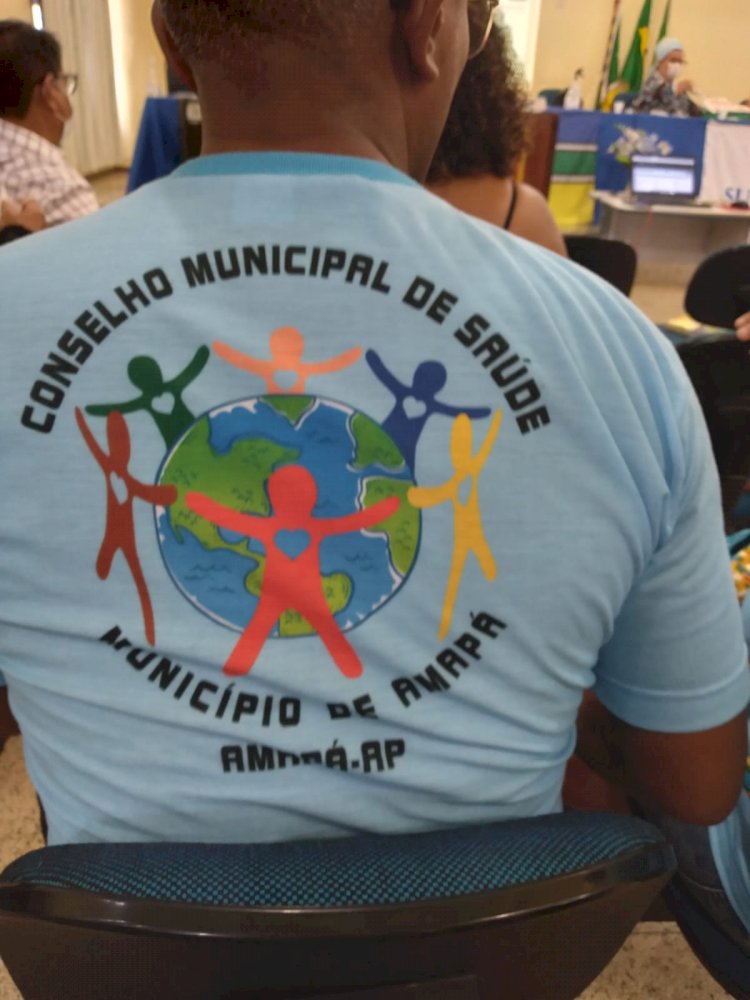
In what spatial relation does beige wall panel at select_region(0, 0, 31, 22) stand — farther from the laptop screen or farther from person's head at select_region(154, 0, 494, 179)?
person's head at select_region(154, 0, 494, 179)

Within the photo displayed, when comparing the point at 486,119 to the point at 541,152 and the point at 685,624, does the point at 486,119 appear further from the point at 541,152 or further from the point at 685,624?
the point at 541,152

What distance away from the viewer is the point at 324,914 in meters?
0.44

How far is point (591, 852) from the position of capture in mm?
501

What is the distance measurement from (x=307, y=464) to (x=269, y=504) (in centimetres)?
4

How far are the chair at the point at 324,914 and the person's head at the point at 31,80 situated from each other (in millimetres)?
2333

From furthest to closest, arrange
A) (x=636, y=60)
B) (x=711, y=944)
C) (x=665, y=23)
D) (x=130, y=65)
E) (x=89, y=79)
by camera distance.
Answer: (x=130, y=65) → (x=665, y=23) → (x=89, y=79) → (x=636, y=60) → (x=711, y=944)

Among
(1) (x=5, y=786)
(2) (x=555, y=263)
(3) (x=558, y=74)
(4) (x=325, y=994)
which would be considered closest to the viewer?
(4) (x=325, y=994)

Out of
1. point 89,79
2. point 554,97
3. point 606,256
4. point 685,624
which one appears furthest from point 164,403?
point 89,79

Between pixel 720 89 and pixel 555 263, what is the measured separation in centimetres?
960

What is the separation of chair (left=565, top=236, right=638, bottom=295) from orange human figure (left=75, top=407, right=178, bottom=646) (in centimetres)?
194

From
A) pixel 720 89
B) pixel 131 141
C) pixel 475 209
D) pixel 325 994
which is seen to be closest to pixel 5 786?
pixel 325 994

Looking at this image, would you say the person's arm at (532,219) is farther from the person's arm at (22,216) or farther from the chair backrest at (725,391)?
the person's arm at (22,216)

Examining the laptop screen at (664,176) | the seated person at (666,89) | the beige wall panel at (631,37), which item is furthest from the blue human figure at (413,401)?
the beige wall panel at (631,37)

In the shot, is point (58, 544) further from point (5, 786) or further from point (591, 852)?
point (5, 786)
